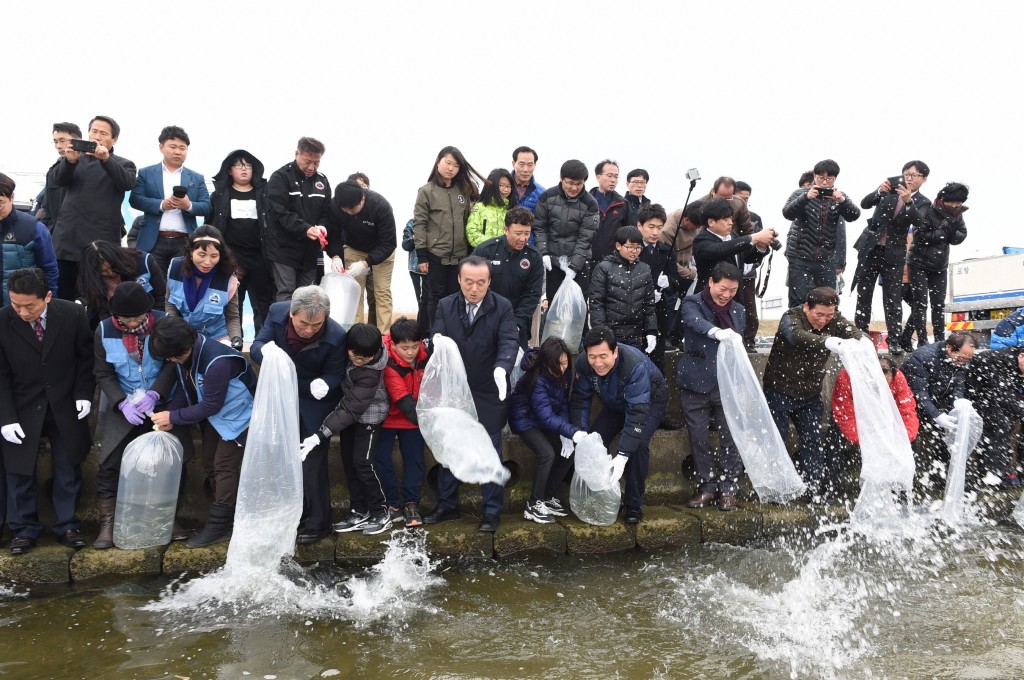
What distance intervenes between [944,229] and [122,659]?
7316 millimetres

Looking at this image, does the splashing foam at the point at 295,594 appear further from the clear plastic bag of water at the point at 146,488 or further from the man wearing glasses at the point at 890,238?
the man wearing glasses at the point at 890,238

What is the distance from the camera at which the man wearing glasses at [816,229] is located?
575 centimetres

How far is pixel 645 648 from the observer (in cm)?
322

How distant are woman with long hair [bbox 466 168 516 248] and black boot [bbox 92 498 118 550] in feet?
10.3

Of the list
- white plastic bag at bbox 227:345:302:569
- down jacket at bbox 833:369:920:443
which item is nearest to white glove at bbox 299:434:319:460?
white plastic bag at bbox 227:345:302:569

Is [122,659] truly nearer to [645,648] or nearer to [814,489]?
[645,648]

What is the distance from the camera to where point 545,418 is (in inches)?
174

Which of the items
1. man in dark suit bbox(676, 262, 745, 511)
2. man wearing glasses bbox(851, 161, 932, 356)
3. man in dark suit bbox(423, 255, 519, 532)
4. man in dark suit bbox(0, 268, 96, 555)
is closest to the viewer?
man in dark suit bbox(0, 268, 96, 555)

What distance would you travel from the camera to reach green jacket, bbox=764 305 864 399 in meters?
4.76

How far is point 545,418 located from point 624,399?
570 mm

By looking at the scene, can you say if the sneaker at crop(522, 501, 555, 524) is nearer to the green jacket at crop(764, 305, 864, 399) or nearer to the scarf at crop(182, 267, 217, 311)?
the green jacket at crop(764, 305, 864, 399)

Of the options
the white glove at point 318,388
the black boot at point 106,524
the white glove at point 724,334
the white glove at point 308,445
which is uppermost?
the white glove at point 724,334

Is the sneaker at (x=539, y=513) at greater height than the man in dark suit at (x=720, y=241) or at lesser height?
lesser

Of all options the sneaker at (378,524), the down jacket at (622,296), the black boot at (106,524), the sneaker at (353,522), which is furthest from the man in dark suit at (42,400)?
the down jacket at (622,296)
